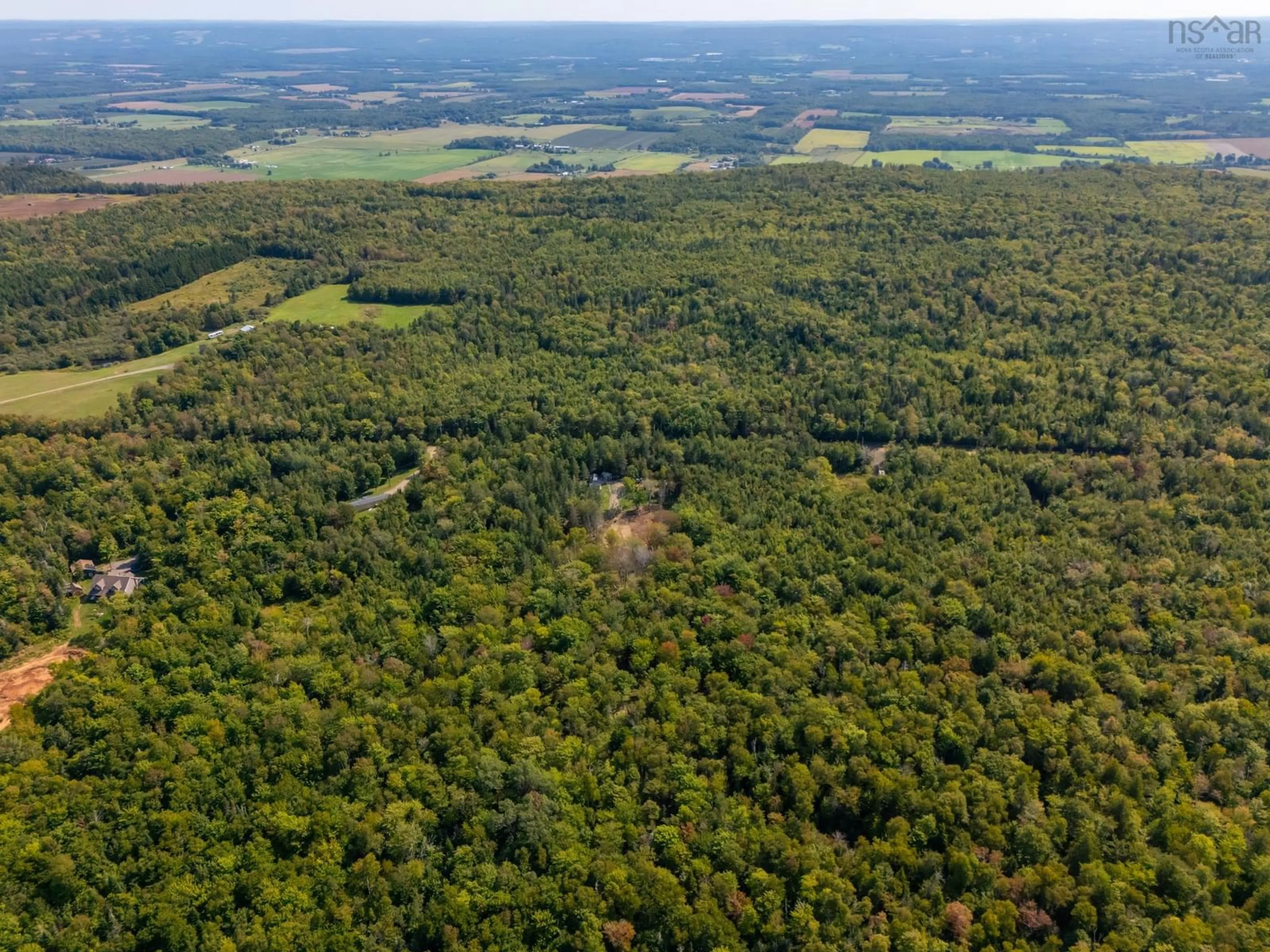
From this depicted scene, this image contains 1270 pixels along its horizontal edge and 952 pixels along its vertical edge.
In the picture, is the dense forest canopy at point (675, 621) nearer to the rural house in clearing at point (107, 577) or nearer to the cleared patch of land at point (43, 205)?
the rural house in clearing at point (107, 577)

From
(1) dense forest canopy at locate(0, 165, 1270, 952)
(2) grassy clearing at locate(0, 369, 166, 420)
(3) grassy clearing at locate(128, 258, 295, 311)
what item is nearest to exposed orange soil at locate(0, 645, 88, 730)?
(1) dense forest canopy at locate(0, 165, 1270, 952)

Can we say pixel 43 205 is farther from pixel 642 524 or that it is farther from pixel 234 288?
pixel 642 524

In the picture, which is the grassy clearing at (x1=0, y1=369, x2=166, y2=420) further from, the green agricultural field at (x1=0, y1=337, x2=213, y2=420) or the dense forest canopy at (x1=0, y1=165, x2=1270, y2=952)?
the dense forest canopy at (x1=0, y1=165, x2=1270, y2=952)

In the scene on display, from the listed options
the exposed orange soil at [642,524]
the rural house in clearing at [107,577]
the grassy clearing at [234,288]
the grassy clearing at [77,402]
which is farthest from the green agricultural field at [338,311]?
the exposed orange soil at [642,524]

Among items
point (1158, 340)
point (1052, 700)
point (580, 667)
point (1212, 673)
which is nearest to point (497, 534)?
point (580, 667)

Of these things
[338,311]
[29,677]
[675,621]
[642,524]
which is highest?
[338,311]

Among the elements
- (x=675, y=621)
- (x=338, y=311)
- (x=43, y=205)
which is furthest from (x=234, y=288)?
(x=675, y=621)
